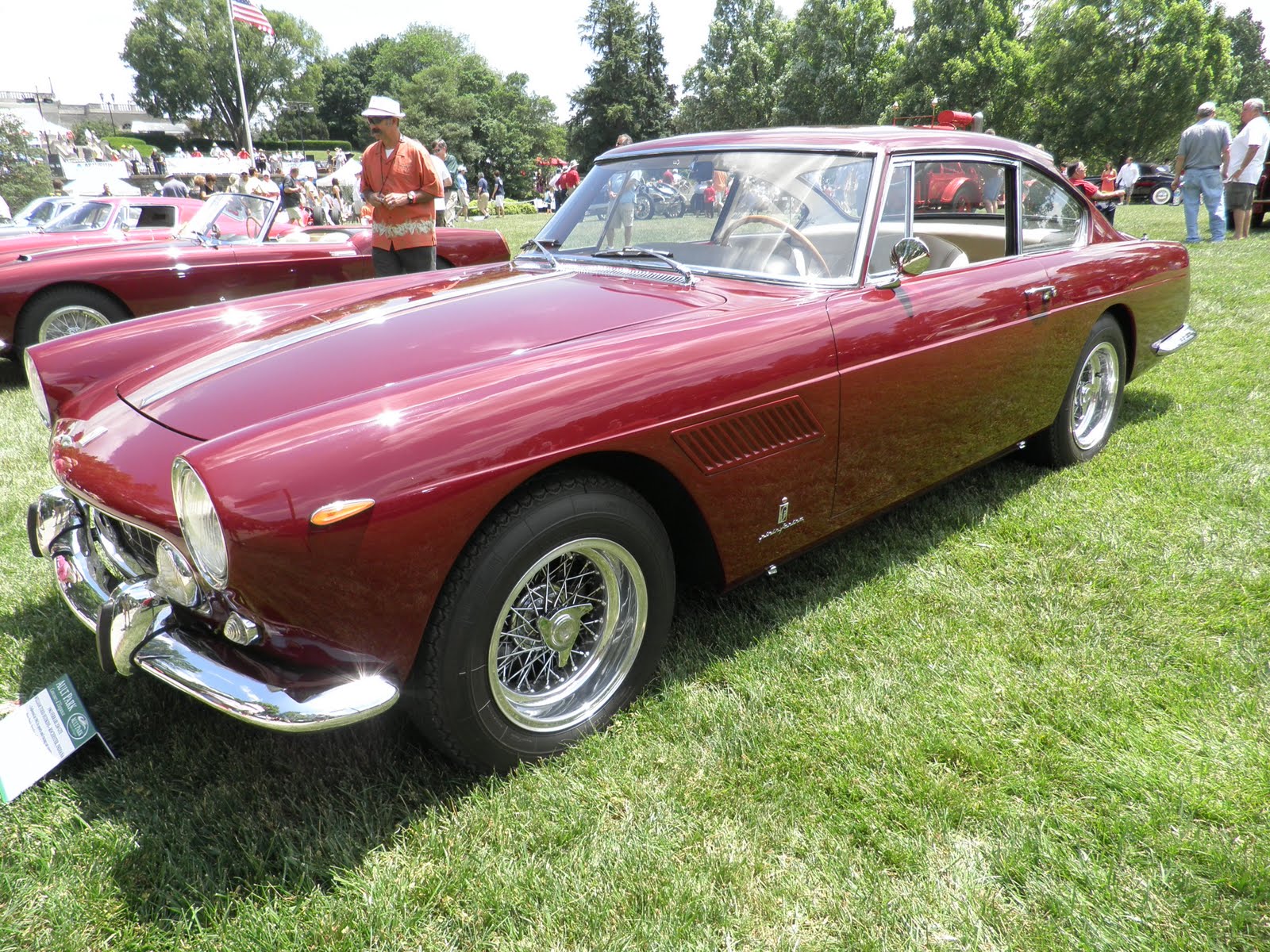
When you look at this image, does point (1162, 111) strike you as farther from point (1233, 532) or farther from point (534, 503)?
point (534, 503)

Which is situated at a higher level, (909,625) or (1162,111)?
(1162,111)

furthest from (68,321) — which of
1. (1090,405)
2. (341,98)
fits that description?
(341,98)

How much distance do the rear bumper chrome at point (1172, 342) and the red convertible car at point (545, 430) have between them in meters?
0.92

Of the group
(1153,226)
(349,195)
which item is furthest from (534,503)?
(349,195)

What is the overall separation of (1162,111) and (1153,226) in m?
28.2

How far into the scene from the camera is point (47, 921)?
5.52 feet

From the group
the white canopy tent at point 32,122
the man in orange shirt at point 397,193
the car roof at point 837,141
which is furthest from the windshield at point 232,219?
the white canopy tent at point 32,122

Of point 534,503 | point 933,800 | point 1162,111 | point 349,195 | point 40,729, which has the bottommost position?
point 933,800

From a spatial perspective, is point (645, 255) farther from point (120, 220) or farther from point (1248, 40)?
point (1248, 40)

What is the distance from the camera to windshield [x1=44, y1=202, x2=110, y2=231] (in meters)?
7.52

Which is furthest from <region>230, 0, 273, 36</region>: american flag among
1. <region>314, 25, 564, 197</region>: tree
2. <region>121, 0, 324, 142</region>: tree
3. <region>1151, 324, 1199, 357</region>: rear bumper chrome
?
<region>121, 0, 324, 142</region>: tree

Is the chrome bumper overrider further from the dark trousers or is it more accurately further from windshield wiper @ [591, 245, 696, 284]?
the dark trousers

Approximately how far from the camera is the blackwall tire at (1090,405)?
12.2 ft

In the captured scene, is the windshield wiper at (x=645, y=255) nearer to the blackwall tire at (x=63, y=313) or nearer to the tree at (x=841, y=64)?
the blackwall tire at (x=63, y=313)
